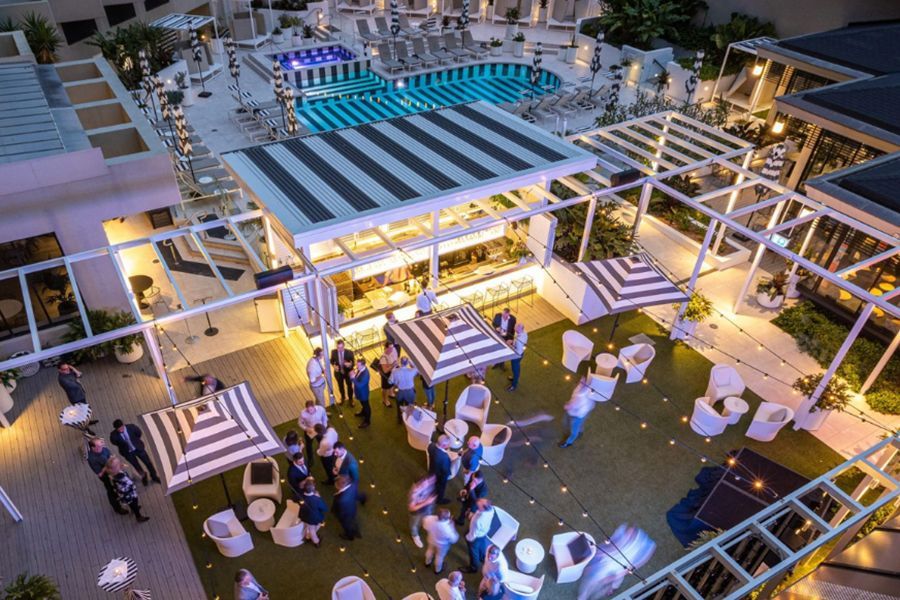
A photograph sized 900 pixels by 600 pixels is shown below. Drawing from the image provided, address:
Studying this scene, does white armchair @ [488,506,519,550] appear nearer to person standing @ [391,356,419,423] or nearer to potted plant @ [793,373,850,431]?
person standing @ [391,356,419,423]

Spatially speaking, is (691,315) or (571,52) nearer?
(691,315)

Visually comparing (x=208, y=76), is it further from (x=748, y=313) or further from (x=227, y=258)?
(x=748, y=313)

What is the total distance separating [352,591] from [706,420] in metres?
7.12

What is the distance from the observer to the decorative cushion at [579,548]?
9.16 metres

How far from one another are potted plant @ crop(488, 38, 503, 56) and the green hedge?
20.2 m

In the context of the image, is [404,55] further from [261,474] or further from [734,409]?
[261,474]

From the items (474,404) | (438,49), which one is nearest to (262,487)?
(474,404)

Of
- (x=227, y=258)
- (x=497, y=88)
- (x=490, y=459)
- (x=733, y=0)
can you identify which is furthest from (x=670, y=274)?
(x=733, y=0)

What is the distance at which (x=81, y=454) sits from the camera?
1081cm

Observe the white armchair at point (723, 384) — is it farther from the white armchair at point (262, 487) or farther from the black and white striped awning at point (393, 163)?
the white armchair at point (262, 487)

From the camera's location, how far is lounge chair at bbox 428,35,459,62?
28250mm

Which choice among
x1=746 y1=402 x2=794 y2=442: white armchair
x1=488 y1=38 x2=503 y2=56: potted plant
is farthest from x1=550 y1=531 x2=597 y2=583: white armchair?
x1=488 y1=38 x2=503 y2=56: potted plant

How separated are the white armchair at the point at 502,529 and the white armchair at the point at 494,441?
1328 mm

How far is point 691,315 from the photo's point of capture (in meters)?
13.6
